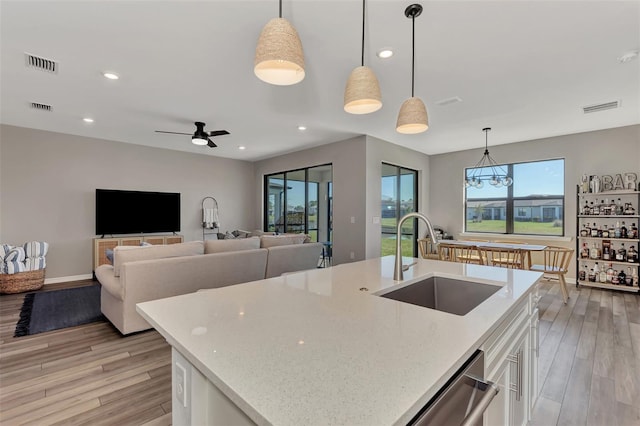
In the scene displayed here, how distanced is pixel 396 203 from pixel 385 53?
4144 mm

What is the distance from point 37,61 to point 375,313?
12.4 ft

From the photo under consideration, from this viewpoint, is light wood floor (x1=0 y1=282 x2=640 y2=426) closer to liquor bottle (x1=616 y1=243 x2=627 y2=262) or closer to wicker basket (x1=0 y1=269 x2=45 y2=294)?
wicker basket (x1=0 y1=269 x2=45 y2=294)

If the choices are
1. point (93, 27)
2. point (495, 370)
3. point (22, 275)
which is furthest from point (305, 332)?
point (22, 275)

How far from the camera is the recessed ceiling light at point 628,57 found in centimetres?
268

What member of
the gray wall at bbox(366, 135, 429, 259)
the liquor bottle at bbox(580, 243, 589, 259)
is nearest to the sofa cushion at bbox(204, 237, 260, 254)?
the gray wall at bbox(366, 135, 429, 259)

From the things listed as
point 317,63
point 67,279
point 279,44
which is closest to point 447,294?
point 279,44

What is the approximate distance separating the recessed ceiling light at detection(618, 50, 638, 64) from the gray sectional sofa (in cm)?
410

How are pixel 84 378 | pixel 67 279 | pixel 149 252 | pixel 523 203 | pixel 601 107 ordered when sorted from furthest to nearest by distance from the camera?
pixel 523 203 < pixel 67 279 < pixel 601 107 < pixel 149 252 < pixel 84 378

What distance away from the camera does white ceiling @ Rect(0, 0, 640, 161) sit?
2172 mm

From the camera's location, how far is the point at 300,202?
7137mm

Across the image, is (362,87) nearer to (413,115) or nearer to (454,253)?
(413,115)

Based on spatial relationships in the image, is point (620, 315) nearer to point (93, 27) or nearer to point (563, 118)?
point (563, 118)

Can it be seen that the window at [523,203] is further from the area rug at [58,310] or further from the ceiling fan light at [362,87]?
the area rug at [58,310]

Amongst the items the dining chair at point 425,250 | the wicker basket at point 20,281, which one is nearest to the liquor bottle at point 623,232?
the dining chair at point 425,250
